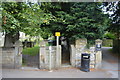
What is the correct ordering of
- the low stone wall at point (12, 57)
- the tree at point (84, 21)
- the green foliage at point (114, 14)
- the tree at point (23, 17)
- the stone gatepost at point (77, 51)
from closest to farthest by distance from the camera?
the tree at point (23, 17) → the low stone wall at point (12, 57) → the tree at point (84, 21) → the stone gatepost at point (77, 51) → the green foliage at point (114, 14)

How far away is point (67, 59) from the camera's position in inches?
313

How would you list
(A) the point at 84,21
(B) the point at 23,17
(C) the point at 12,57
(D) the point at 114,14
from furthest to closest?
(D) the point at 114,14
(A) the point at 84,21
(C) the point at 12,57
(B) the point at 23,17

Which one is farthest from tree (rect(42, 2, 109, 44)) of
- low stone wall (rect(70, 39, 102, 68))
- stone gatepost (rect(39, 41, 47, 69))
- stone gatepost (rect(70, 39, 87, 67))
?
stone gatepost (rect(39, 41, 47, 69))

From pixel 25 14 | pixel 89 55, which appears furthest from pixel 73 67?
pixel 25 14

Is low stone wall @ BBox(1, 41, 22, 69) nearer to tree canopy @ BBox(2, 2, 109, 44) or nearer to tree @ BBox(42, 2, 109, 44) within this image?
tree canopy @ BBox(2, 2, 109, 44)

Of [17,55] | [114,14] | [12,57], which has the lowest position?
[12,57]

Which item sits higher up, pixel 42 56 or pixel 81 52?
pixel 81 52

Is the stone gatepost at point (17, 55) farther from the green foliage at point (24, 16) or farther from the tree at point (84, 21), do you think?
the tree at point (84, 21)

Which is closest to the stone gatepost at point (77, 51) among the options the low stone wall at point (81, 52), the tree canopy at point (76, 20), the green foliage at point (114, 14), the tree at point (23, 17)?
the low stone wall at point (81, 52)

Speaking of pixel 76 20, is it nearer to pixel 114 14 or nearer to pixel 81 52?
pixel 81 52

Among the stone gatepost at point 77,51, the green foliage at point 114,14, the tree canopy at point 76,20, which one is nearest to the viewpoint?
the tree canopy at point 76,20

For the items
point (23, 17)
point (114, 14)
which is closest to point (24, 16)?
point (23, 17)

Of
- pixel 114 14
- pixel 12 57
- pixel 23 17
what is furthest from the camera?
pixel 114 14

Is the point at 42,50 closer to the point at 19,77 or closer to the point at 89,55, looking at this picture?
the point at 19,77
